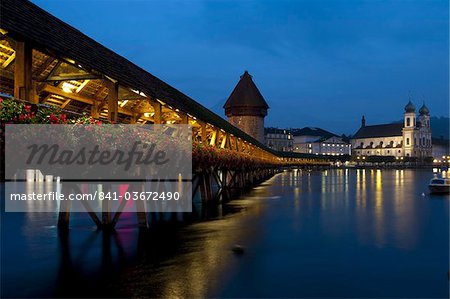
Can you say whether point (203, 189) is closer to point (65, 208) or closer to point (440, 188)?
point (65, 208)

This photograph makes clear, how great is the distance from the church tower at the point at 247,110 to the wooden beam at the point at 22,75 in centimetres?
7159

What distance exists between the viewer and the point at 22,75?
12000 mm

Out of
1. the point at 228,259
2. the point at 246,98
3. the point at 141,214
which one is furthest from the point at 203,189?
the point at 246,98

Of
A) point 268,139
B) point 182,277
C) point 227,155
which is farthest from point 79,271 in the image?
point 268,139

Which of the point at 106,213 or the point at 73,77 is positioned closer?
the point at 73,77

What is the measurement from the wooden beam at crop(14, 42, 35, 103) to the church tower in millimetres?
71587

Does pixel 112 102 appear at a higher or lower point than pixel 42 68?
lower

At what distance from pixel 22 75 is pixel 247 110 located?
7563 centimetres

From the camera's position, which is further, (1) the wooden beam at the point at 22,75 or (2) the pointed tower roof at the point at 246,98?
(2) the pointed tower roof at the point at 246,98

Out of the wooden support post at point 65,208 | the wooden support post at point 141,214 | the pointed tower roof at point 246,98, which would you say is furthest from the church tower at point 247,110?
the wooden support post at point 141,214

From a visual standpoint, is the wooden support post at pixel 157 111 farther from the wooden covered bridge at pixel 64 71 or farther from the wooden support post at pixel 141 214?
Result: the wooden support post at pixel 141 214

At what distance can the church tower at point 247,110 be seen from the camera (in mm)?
85137

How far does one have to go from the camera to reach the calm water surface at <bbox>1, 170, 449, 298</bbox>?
34.4 ft

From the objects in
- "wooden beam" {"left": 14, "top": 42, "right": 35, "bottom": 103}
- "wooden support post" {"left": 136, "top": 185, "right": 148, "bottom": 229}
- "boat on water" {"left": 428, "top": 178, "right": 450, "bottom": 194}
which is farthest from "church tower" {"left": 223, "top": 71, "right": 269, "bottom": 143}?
"wooden beam" {"left": 14, "top": 42, "right": 35, "bottom": 103}
